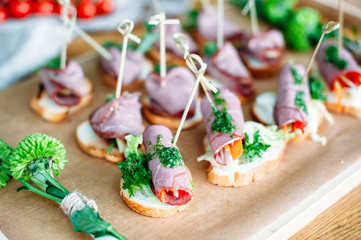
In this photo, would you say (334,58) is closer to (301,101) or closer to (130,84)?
(301,101)

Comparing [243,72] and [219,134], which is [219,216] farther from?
[243,72]

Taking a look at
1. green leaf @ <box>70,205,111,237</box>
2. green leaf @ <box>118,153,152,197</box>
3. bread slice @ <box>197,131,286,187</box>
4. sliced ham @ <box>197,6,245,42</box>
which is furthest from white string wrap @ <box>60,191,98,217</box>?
sliced ham @ <box>197,6,245,42</box>

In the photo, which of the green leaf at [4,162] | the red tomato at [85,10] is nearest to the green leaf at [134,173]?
the green leaf at [4,162]

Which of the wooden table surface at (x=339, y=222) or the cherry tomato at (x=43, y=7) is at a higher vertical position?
the cherry tomato at (x=43, y=7)

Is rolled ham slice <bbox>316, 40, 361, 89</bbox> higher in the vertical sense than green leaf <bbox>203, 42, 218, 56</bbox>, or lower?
lower

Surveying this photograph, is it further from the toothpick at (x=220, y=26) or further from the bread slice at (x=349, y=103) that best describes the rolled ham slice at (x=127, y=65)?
the bread slice at (x=349, y=103)

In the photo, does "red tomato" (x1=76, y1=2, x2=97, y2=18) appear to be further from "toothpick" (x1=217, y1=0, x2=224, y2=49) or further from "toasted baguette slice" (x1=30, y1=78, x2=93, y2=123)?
"toothpick" (x1=217, y1=0, x2=224, y2=49)
